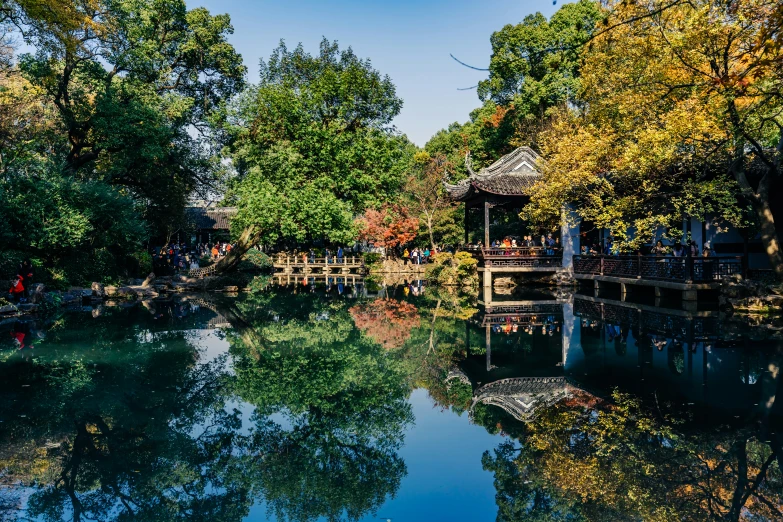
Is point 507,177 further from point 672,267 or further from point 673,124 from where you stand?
point 673,124

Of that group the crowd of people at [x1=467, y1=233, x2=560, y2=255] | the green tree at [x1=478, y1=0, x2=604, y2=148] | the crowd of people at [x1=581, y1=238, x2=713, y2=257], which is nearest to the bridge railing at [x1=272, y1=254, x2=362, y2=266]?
the crowd of people at [x1=467, y1=233, x2=560, y2=255]

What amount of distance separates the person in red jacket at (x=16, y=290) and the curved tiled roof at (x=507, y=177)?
13.7m

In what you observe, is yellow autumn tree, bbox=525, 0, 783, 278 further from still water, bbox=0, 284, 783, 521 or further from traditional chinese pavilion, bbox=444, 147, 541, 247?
still water, bbox=0, 284, 783, 521

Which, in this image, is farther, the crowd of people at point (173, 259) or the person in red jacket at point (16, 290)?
the crowd of people at point (173, 259)

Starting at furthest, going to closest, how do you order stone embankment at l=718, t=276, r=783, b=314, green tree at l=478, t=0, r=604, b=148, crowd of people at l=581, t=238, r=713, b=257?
green tree at l=478, t=0, r=604, b=148 → crowd of people at l=581, t=238, r=713, b=257 → stone embankment at l=718, t=276, r=783, b=314

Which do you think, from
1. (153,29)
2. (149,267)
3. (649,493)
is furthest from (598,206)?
(153,29)

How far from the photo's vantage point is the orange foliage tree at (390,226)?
94.8 feet

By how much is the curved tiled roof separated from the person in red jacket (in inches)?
539

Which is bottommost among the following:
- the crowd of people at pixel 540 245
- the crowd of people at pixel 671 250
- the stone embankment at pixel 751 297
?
the stone embankment at pixel 751 297

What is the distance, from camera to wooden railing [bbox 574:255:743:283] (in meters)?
14.5

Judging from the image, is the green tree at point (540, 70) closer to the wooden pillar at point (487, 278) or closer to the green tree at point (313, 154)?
the green tree at point (313, 154)

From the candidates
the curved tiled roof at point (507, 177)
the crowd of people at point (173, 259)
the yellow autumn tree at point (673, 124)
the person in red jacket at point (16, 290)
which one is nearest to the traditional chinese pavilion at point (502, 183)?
the curved tiled roof at point (507, 177)

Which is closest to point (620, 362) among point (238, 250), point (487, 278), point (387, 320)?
point (387, 320)

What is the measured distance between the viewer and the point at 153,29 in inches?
966
